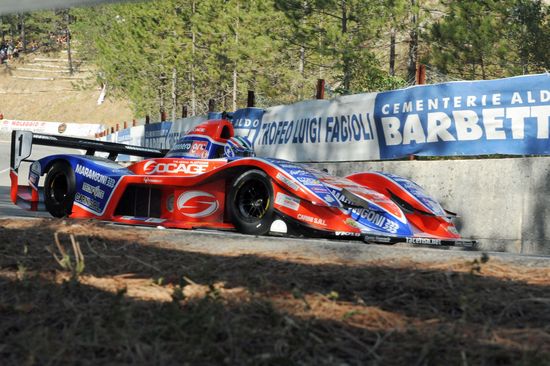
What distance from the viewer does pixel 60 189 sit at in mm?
9547

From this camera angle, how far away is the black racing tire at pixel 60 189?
9219 millimetres

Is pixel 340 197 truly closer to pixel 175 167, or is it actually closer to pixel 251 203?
pixel 251 203

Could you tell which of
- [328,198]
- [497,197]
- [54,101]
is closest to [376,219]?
[328,198]

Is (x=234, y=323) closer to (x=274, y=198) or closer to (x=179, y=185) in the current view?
(x=274, y=198)

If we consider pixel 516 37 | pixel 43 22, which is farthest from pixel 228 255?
pixel 43 22

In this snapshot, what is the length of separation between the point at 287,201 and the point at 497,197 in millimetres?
2491

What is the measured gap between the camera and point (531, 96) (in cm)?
798

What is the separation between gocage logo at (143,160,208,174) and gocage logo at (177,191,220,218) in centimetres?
37

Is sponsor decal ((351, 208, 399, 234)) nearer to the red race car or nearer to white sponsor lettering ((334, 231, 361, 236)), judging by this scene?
the red race car

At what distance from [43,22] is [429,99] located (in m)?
104

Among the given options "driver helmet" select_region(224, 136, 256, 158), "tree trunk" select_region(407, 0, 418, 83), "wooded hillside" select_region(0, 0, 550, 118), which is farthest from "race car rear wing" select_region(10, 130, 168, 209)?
"tree trunk" select_region(407, 0, 418, 83)

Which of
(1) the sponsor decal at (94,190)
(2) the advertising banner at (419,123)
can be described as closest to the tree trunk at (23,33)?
(2) the advertising banner at (419,123)

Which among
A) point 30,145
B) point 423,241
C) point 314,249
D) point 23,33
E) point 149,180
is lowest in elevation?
point 423,241

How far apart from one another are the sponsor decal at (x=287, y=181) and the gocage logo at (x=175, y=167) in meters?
1.44
